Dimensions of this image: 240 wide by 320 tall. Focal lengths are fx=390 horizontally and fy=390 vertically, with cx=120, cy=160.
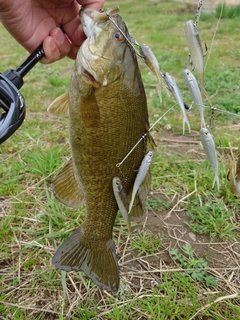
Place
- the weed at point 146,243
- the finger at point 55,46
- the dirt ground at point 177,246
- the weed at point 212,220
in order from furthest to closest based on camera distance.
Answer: the weed at point 212,220, the weed at point 146,243, the dirt ground at point 177,246, the finger at point 55,46

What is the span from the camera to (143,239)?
94.6 inches

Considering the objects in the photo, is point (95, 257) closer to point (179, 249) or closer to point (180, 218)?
point (179, 249)

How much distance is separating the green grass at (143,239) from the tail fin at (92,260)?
0.38m

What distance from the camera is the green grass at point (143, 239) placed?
200 cm

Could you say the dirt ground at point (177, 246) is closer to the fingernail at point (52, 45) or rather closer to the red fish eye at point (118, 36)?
the fingernail at point (52, 45)

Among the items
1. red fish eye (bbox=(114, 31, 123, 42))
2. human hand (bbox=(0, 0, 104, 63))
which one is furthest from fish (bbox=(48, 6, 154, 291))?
human hand (bbox=(0, 0, 104, 63))

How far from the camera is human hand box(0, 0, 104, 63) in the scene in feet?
6.63

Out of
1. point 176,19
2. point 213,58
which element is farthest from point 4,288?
point 176,19

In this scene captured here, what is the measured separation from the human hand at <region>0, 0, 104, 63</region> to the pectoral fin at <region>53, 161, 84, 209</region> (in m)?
0.67

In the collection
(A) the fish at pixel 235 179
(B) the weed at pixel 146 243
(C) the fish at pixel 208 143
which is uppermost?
(C) the fish at pixel 208 143

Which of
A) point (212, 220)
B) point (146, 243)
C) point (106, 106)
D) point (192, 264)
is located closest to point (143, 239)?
point (146, 243)

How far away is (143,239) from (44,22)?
138 cm

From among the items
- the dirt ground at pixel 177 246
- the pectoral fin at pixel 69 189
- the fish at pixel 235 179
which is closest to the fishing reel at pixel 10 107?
the pectoral fin at pixel 69 189

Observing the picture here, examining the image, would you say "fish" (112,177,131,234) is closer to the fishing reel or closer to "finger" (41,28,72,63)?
the fishing reel
